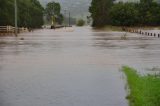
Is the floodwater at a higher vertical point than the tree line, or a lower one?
higher

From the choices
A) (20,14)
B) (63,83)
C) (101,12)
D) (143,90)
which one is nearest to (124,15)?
(101,12)

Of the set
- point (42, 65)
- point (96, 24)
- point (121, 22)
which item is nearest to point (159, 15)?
point (121, 22)

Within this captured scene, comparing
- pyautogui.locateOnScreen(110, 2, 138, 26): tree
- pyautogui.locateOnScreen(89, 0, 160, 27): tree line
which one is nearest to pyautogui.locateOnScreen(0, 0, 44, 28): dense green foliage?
pyautogui.locateOnScreen(89, 0, 160, 27): tree line

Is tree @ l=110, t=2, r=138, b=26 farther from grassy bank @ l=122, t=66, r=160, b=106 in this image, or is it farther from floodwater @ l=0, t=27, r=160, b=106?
grassy bank @ l=122, t=66, r=160, b=106

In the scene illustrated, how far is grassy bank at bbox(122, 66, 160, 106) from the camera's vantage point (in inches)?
433

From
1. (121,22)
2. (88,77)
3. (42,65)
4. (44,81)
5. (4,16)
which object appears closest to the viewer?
(44,81)

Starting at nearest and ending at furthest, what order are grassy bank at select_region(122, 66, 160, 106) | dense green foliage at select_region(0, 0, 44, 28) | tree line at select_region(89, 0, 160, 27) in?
grassy bank at select_region(122, 66, 160, 106), dense green foliage at select_region(0, 0, 44, 28), tree line at select_region(89, 0, 160, 27)

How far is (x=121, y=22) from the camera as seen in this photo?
14325 centimetres

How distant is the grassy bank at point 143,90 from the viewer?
11008 mm

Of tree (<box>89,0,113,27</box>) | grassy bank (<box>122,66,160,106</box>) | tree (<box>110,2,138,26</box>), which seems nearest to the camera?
grassy bank (<box>122,66,160,106</box>)

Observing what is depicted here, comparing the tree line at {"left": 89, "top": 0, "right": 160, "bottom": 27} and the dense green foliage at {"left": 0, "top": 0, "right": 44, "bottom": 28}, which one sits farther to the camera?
the tree line at {"left": 89, "top": 0, "right": 160, "bottom": 27}

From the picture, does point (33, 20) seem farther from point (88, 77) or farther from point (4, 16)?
point (88, 77)

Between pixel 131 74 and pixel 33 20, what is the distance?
421ft

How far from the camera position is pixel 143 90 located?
499 inches
